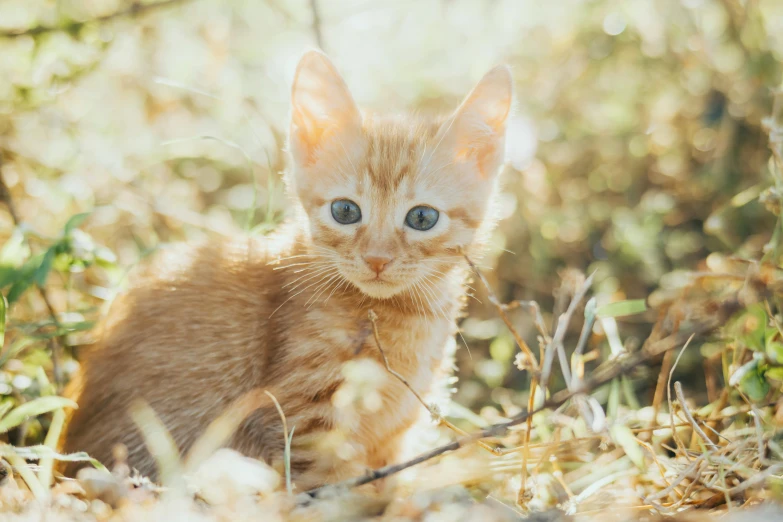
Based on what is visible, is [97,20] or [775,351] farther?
[97,20]

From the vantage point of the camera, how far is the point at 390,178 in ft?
5.75

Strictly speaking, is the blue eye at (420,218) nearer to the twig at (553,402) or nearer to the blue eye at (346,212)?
the blue eye at (346,212)

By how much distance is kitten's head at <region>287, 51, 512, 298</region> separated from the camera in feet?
5.53

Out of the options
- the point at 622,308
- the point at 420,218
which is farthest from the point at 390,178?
the point at 622,308

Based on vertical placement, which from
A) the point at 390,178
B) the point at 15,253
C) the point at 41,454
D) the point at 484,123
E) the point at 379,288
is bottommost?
the point at 41,454

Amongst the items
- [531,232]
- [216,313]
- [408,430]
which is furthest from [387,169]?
[531,232]

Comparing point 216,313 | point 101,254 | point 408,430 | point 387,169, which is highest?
point 387,169

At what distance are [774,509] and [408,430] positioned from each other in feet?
3.22

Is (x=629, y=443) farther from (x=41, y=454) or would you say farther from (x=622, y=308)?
(x=41, y=454)

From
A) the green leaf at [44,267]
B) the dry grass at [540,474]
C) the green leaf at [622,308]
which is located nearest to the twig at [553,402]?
the dry grass at [540,474]

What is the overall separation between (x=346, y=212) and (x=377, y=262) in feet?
0.78

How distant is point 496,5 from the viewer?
2.73 meters

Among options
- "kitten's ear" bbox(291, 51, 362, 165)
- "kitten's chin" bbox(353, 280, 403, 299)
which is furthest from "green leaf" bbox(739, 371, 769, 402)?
"kitten's ear" bbox(291, 51, 362, 165)

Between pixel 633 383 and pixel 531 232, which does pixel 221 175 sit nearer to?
pixel 531 232
